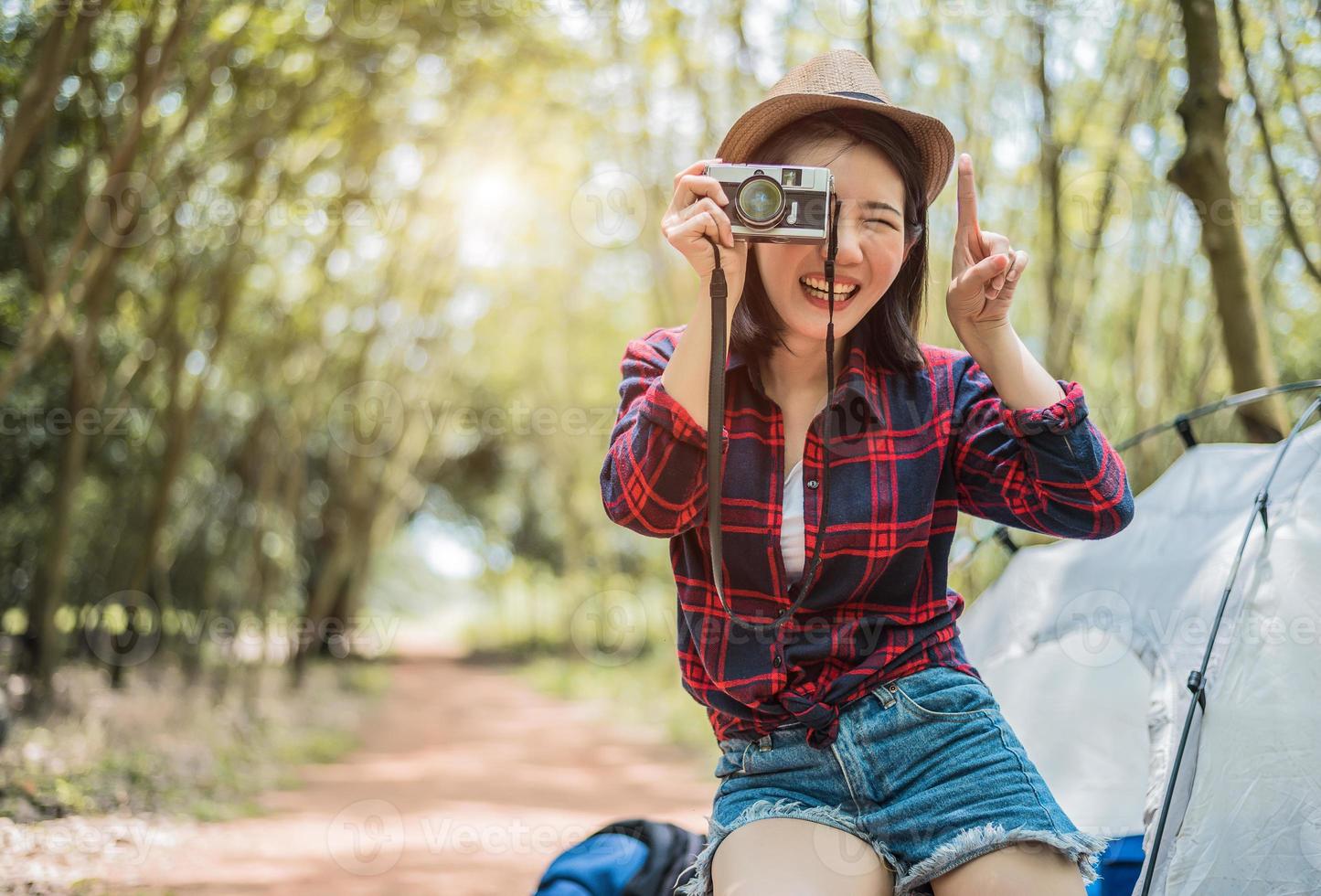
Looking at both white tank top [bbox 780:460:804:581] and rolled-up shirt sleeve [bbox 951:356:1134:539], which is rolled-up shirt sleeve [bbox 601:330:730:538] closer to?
white tank top [bbox 780:460:804:581]

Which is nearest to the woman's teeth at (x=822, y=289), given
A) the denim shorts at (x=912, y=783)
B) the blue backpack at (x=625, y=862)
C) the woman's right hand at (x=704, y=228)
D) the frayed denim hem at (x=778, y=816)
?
the woman's right hand at (x=704, y=228)

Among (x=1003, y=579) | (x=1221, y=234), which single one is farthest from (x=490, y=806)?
(x=1221, y=234)

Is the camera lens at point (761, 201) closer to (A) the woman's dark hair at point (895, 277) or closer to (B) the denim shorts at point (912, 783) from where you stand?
(A) the woman's dark hair at point (895, 277)

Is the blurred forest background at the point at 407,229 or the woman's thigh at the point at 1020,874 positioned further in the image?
the blurred forest background at the point at 407,229

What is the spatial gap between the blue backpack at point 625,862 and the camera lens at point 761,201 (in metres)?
1.32

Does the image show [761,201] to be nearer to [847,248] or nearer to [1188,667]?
[847,248]

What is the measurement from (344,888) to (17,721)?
2538mm

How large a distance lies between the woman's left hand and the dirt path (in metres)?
3.53

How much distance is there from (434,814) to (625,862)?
4077 mm

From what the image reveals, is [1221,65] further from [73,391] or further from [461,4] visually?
[73,391]

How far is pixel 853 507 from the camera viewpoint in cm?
176

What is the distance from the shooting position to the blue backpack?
2.35 meters

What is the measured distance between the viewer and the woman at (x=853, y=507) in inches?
65.7

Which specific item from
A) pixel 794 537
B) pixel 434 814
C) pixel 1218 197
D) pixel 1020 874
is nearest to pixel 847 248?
pixel 794 537
